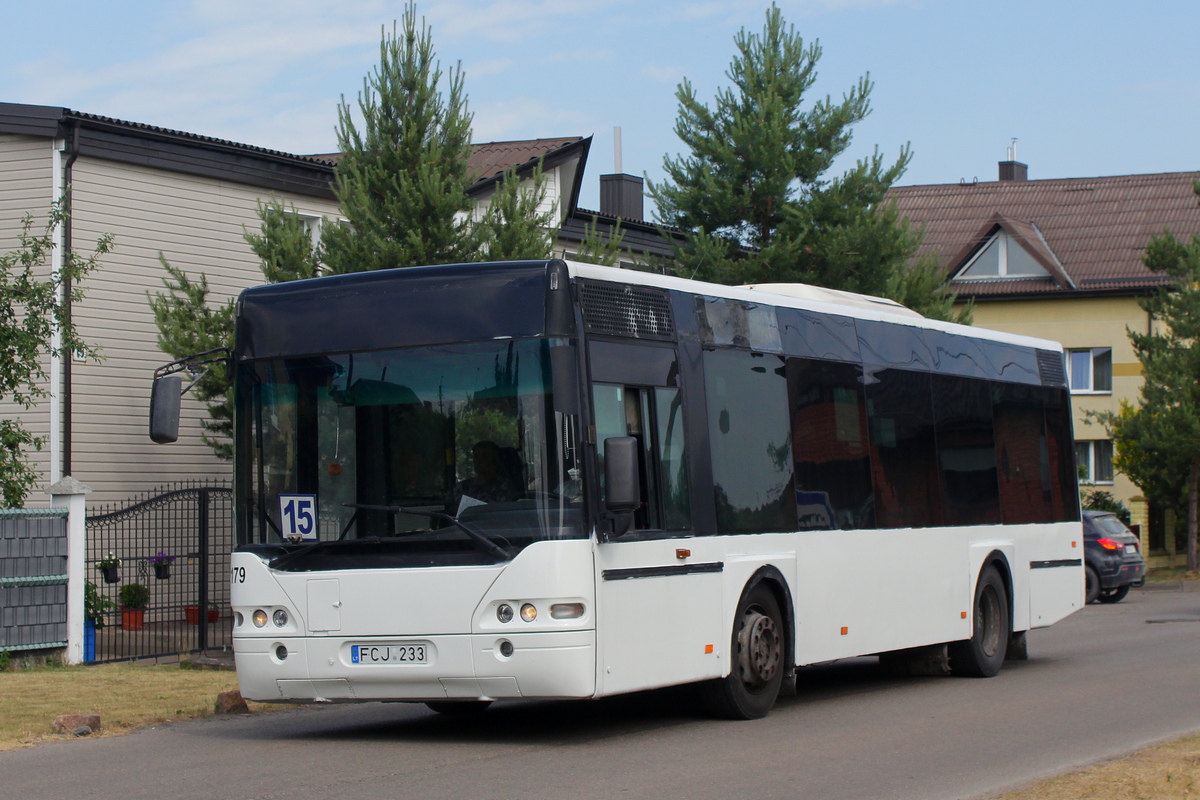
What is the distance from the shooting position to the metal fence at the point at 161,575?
696 inches

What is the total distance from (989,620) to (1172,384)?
2686 cm

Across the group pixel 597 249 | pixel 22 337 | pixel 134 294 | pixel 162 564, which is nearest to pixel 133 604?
pixel 162 564

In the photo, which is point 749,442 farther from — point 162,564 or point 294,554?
point 162,564

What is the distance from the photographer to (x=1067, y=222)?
55625mm

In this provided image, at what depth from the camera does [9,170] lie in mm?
23375

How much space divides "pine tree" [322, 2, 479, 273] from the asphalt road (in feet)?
24.5

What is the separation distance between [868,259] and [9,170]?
41.8 feet

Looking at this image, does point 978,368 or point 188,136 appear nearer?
point 978,368

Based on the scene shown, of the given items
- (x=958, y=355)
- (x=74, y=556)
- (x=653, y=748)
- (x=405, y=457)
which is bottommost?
(x=653, y=748)

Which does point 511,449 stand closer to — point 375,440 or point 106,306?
point 375,440

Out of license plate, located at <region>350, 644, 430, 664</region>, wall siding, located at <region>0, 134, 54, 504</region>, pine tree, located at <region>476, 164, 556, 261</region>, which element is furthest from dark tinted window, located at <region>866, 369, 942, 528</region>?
wall siding, located at <region>0, 134, 54, 504</region>

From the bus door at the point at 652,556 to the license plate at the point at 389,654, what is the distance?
1.07 metres

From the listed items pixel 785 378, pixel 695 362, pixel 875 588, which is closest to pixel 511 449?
pixel 695 362

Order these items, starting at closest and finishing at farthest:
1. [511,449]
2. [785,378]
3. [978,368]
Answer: [511,449] < [785,378] < [978,368]
